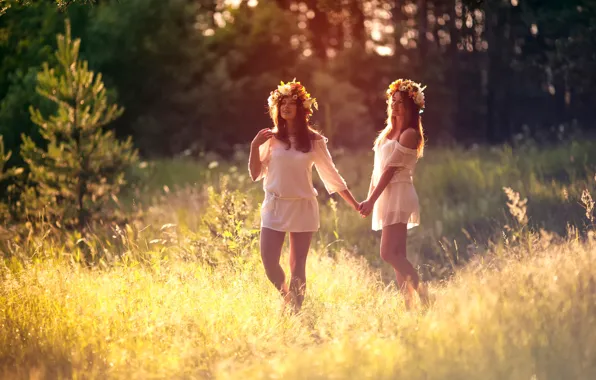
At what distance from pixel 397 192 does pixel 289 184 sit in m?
0.97

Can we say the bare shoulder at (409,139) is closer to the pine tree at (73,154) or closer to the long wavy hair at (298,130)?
the long wavy hair at (298,130)

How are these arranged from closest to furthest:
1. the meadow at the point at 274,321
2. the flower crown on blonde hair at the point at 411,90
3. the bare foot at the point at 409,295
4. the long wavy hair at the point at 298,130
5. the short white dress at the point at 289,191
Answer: the meadow at the point at 274,321 < the short white dress at the point at 289,191 < the long wavy hair at the point at 298,130 < the bare foot at the point at 409,295 < the flower crown on blonde hair at the point at 411,90

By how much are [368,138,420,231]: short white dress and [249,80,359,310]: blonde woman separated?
609 millimetres

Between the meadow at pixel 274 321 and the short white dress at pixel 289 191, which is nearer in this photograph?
the meadow at pixel 274 321

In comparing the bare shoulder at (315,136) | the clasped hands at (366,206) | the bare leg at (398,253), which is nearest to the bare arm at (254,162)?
the bare shoulder at (315,136)

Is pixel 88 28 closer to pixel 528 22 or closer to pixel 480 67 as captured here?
pixel 528 22

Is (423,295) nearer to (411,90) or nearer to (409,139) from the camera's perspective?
(409,139)

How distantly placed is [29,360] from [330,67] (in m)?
24.0

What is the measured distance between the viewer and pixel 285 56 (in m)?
31.4

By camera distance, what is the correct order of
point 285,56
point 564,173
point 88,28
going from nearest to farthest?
point 564,173
point 88,28
point 285,56

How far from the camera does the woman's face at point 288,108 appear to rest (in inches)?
277

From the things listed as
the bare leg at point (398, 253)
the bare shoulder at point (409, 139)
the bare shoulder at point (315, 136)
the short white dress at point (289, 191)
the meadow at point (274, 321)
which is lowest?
the meadow at point (274, 321)

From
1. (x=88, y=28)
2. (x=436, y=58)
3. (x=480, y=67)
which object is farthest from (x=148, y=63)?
(x=480, y=67)

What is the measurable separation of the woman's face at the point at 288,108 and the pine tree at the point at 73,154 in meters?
4.82
